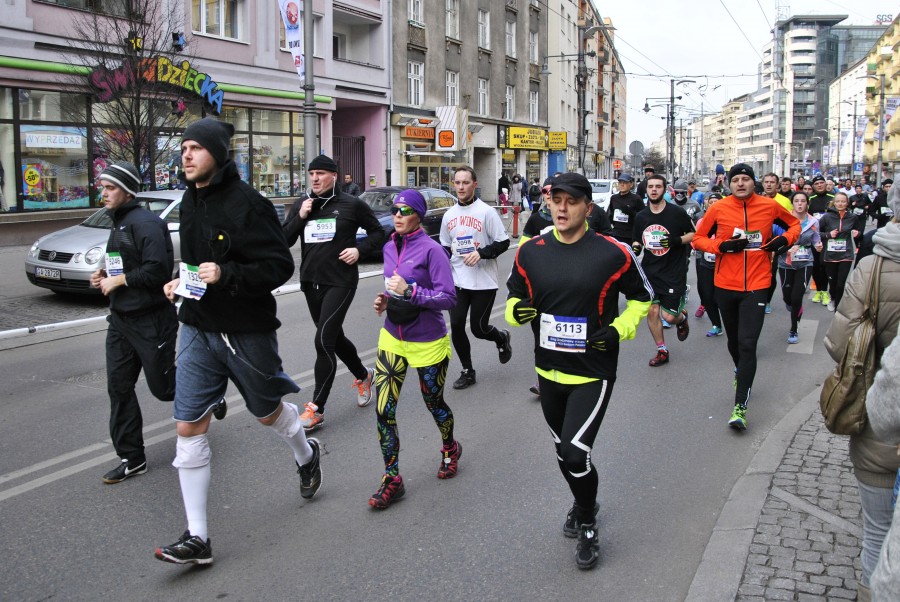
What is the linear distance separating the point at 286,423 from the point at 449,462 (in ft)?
4.02

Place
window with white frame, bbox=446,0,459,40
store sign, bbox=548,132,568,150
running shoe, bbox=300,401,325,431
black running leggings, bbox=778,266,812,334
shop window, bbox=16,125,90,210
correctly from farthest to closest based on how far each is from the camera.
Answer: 1. store sign, bbox=548,132,568,150
2. window with white frame, bbox=446,0,459,40
3. shop window, bbox=16,125,90,210
4. black running leggings, bbox=778,266,812,334
5. running shoe, bbox=300,401,325,431

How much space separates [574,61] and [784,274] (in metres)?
51.2

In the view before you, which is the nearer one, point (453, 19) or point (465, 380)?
point (465, 380)

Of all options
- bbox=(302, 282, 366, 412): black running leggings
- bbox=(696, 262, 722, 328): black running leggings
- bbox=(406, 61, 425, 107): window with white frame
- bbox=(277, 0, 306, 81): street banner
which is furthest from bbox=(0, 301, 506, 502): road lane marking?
bbox=(406, 61, 425, 107): window with white frame

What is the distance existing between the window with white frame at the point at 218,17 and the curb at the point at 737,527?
20639 mm

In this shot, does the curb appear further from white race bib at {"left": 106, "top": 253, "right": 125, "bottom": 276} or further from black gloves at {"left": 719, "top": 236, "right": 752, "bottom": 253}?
white race bib at {"left": 106, "top": 253, "right": 125, "bottom": 276}

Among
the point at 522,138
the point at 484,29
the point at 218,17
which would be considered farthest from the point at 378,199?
the point at 522,138

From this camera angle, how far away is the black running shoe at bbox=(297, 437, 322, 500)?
470cm

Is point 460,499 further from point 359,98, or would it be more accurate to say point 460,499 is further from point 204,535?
point 359,98

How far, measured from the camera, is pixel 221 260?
391 centimetres

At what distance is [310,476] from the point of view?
15.5ft

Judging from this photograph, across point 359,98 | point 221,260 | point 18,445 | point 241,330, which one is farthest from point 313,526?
point 359,98

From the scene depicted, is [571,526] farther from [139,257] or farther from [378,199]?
[378,199]

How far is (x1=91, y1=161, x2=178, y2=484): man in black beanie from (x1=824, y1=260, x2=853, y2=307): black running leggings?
942 cm
